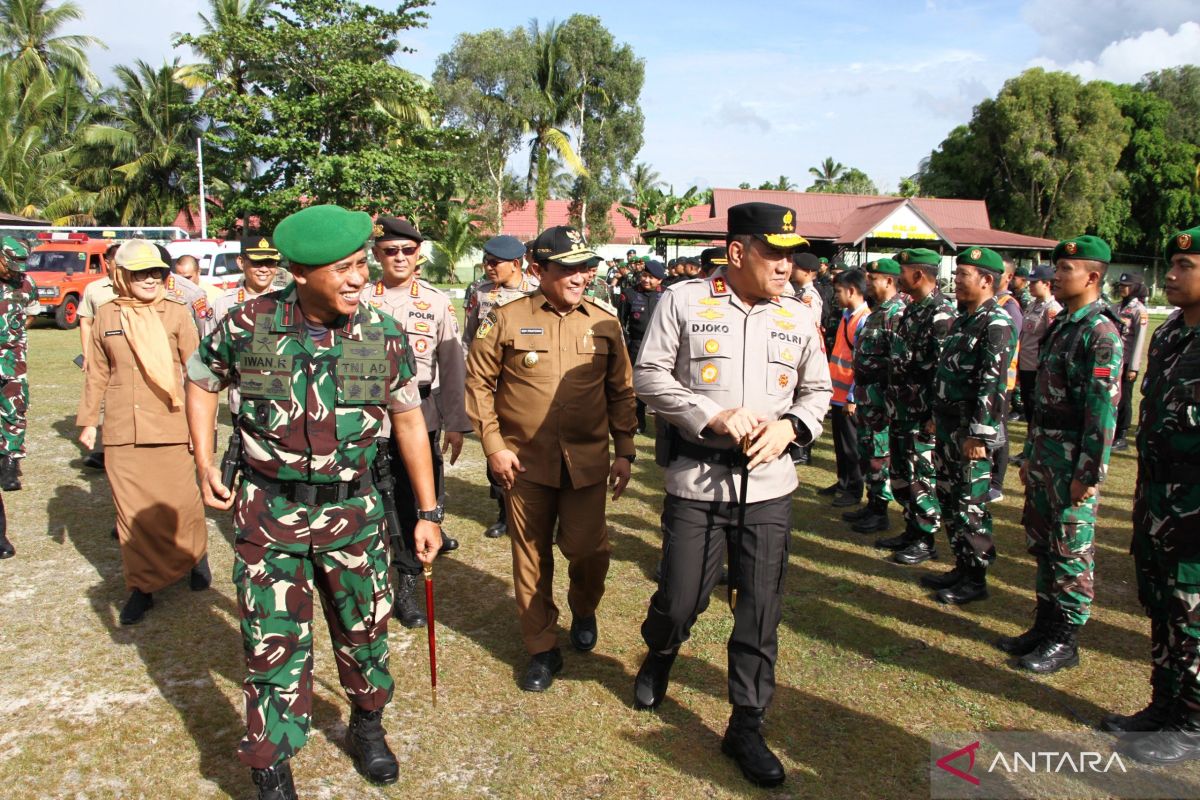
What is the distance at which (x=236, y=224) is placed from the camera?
1323 inches

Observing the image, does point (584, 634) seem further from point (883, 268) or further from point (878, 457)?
→ point (883, 268)

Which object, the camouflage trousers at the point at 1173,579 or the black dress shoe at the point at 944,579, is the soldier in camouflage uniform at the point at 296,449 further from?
the black dress shoe at the point at 944,579

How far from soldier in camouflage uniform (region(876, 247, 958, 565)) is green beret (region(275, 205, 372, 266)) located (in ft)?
13.0

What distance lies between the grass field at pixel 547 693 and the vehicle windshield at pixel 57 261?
17151mm

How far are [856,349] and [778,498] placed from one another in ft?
11.1

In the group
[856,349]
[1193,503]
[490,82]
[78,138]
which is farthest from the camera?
[490,82]

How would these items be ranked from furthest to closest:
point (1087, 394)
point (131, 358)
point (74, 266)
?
point (74, 266)
point (131, 358)
point (1087, 394)

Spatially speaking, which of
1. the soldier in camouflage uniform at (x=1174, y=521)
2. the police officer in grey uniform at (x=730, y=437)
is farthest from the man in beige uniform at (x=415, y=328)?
the soldier in camouflage uniform at (x=1174, y=521)

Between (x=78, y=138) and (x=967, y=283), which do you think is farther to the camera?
(x=78, y=138)

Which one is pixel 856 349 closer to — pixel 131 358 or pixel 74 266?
pixel 131 358

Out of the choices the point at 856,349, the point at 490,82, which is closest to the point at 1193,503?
the point at 856,349

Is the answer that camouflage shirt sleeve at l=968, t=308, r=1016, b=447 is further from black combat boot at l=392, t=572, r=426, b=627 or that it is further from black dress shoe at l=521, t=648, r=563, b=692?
black combat boot at l=392, t=572, r=426, b=627

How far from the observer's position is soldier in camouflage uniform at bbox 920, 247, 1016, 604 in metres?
4.59

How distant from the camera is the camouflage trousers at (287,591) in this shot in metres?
2.81
